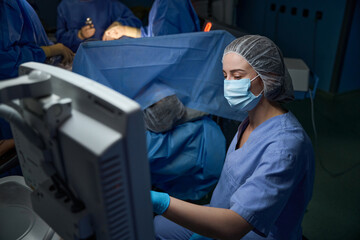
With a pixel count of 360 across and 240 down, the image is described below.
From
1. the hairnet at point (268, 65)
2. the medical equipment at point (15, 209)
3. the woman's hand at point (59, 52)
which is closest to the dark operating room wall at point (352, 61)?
the hairnet at point (268, 65)

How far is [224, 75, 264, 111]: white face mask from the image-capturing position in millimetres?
1139

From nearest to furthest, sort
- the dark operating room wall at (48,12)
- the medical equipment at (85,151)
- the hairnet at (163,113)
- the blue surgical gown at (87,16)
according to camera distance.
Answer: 1. the medical equipment at (85,151)
2. the hairnet at (163,113)
3. the blue surgical gown at (87,16)
4. the dark operating room wall at (48,12)

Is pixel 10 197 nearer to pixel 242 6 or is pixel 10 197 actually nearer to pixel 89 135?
pixel 89 135

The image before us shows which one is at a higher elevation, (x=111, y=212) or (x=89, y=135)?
(x=89, y=135)

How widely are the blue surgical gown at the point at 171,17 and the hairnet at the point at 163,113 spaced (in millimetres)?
453

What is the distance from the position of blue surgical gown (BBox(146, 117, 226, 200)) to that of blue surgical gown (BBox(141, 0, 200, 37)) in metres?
0.57

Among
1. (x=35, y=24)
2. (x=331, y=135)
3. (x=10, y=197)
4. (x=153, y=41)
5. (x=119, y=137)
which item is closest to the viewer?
(x=119, y=137)

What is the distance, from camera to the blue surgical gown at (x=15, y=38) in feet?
4.98

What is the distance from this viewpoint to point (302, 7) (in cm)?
345

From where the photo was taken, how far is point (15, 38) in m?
1.56

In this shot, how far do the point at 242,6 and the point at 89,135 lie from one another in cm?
424

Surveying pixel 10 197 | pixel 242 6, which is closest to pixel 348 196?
pixel 10 197

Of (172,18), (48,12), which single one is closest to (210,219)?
(172,18)

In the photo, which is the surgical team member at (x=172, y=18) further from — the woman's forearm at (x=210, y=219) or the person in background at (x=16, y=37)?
the woman's forearm at (x=210, y=219)
